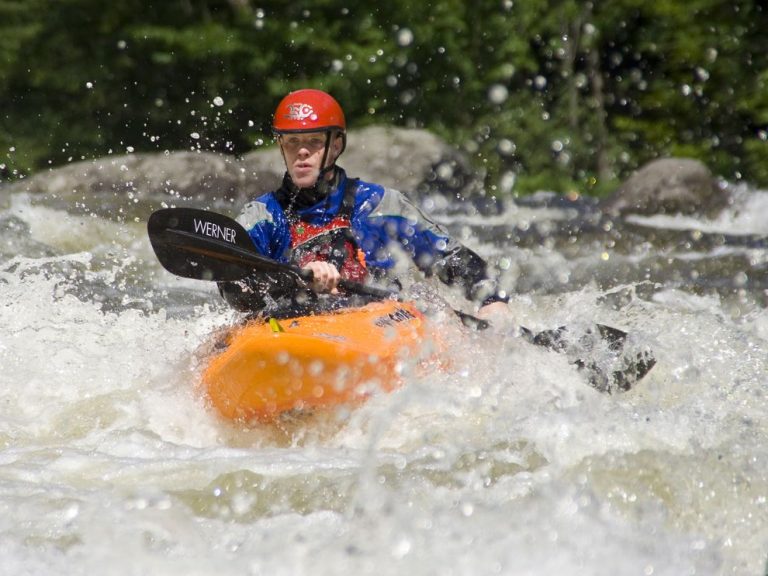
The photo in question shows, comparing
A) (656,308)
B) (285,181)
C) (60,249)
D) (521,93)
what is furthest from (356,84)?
(285,181)

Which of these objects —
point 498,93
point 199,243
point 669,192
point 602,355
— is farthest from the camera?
point 498,93

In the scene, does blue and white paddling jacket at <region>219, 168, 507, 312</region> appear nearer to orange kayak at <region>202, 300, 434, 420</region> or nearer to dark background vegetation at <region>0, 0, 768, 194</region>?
orange kayak at <region>202, 300, 434, 420</region>

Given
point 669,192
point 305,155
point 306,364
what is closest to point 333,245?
point 305,155

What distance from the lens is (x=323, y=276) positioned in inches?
152

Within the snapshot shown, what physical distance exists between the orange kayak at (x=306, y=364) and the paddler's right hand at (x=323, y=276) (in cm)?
10

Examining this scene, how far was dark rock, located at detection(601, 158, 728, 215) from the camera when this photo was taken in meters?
10.5

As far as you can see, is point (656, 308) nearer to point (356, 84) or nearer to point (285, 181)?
point (285, 181)

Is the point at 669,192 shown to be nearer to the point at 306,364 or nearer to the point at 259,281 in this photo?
the point at 259,281

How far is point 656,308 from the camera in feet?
20.0

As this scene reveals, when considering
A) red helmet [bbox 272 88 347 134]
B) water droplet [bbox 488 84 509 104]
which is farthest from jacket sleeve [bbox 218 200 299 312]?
water droplet [bbox 488 84 509 104]

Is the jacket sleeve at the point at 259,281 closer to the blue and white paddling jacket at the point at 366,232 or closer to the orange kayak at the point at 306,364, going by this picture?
the blue and white paddling jacket at the point at 366,232

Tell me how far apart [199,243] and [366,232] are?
727mm

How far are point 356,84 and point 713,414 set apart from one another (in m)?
11.6

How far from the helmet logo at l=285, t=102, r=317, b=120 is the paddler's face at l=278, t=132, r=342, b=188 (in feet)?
0.21
